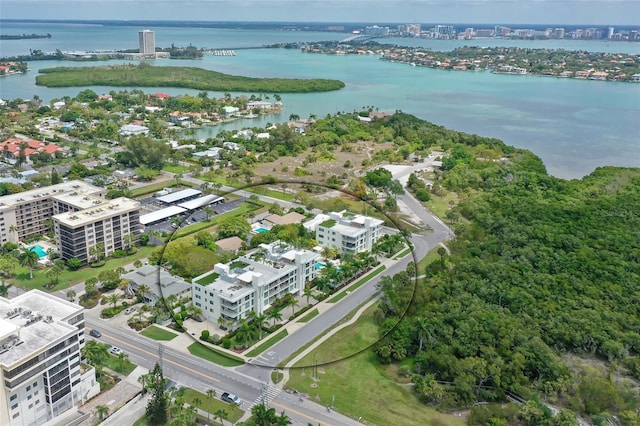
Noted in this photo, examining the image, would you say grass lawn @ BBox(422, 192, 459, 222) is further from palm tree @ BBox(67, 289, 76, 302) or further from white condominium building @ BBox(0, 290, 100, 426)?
white condominium building @ BBox(0, 290, 100, 426)

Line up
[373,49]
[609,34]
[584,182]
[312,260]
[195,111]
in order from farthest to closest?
[609,34]
[373,49]
[195,111]
[584,182]
[312,260]

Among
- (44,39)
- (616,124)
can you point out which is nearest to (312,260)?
(616,124)

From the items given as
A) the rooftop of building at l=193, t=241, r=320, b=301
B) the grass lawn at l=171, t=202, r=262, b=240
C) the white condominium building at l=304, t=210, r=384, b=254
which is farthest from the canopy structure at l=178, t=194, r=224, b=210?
the rooftop of building at l=193, t=241, r=320, b=301

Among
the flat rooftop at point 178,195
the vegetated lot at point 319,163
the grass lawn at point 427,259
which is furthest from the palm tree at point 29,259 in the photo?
the vegetated lot at point 319,163

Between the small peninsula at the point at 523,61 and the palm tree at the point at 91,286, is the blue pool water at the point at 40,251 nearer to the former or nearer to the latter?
the palm tree at the point at 91,286

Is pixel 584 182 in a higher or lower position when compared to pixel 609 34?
lower

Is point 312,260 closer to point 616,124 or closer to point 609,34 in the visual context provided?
point 616,124
